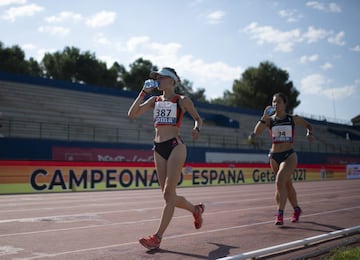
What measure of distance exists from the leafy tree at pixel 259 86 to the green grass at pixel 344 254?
79254 millimetres

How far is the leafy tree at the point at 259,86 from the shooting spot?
278 ft

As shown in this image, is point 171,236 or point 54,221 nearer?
point 171,236

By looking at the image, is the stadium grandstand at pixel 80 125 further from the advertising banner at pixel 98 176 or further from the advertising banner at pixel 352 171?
the advertising banner at pixel 352 171

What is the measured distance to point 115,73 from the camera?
3223 inches

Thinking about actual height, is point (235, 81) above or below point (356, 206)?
above

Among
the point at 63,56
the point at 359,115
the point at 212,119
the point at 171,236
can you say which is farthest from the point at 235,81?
the point at 171,236

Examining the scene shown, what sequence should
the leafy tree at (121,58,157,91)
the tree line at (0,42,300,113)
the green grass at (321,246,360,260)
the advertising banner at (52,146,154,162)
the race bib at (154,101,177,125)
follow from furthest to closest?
the leafy tree at (121,58,157,91) < the tree line at (0,42,300,113) < the advertising banner at (52,146,154,162) < the race bib at (154,101,177,125) < the green grass at (321,246,360,260)

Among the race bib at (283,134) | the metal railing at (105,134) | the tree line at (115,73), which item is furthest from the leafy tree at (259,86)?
the race bib at (283,134)

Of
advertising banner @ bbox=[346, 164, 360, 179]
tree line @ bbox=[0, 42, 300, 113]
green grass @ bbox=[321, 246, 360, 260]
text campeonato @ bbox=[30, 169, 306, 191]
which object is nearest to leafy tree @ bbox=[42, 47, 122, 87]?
tree line @ bbox=[0, 42, 300, 113]

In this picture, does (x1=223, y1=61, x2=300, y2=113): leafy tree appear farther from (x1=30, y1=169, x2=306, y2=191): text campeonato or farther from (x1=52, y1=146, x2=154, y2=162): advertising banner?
(x1=52, y1=146, x2=154, y2=162): advertising banner

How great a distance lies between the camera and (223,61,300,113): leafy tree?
278 feet

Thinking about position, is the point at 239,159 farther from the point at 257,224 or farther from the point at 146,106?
the point at 146,106

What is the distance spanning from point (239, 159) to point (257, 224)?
89.8 ft

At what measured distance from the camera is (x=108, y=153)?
27.0 metres
